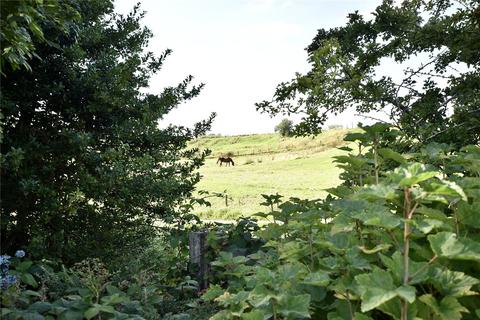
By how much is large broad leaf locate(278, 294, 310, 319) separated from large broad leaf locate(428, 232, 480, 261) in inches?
21.6

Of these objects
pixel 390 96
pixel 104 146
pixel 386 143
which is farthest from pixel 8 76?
pixel 390 96

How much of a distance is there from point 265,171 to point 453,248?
3218cm

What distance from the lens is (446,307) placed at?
170cm

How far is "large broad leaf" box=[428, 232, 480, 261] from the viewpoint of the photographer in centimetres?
167

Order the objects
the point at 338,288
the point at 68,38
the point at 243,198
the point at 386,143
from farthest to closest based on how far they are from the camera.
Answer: the point at 243,198 → the point at 68,38 → the point at 386,143 → the point at 338,288

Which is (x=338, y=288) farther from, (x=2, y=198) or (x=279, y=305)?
(x=2, y=198)

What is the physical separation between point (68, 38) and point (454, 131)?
14.2 ft

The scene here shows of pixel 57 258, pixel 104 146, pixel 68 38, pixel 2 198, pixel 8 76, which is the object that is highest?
pixel 68 38

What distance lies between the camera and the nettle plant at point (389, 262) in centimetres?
169

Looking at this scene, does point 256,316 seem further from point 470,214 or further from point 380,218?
point 470,214

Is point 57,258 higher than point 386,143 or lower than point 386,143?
lower

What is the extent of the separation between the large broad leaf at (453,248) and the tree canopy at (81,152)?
3682 mm

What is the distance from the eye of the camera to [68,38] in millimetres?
5336

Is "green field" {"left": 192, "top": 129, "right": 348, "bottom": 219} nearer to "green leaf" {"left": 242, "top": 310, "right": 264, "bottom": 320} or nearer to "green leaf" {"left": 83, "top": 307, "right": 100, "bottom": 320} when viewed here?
"green leaf" {"left": 83, "top": 307, "right": 100, "bottom": 320}
